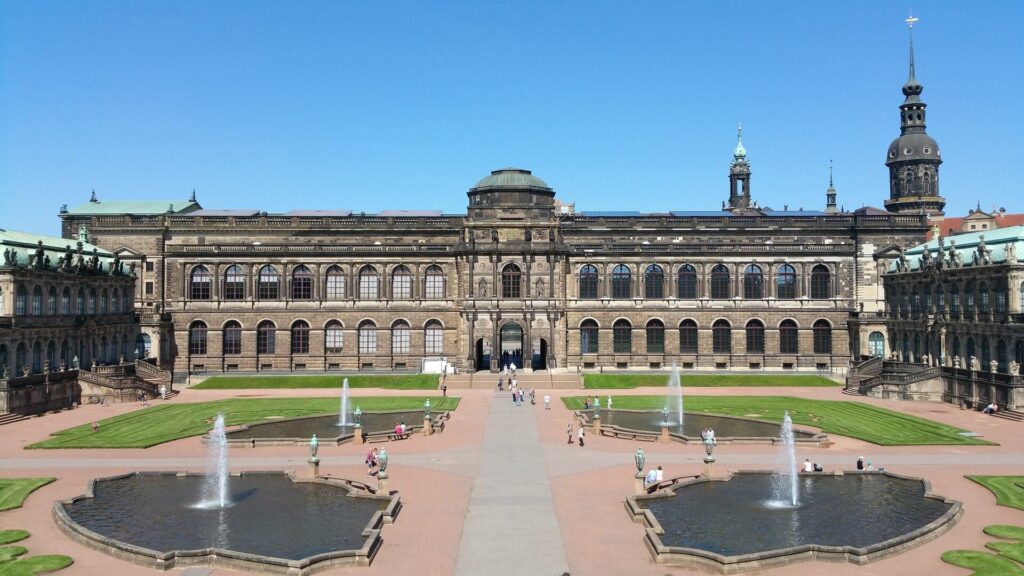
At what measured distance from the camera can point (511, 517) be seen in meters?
33.2

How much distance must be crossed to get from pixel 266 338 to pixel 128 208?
2990 centimetres

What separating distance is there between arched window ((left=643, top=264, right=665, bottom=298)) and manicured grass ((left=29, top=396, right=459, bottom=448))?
32022mm

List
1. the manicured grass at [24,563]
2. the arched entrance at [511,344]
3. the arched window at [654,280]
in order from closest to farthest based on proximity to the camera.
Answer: the manicured grass at [24,563]
the arched window at [654,280]
the arched entrance at [511,344]

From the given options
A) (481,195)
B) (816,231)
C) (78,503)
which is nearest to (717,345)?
(816,231)

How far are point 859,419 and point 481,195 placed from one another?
49.6 metres

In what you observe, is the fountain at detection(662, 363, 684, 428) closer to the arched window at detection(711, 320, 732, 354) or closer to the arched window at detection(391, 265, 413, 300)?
the arched window at detection(711, 320, 732, 354)

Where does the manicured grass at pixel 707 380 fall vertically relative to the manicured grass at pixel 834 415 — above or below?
above

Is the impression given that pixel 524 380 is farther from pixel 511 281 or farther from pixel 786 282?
pixel 786 282

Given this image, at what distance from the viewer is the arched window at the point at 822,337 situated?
9325 cm

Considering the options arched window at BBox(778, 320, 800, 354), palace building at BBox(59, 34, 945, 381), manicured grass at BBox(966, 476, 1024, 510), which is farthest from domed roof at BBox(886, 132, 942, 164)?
manicured grass at BBox(966, 476, 1024, 510)

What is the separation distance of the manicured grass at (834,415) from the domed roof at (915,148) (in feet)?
249

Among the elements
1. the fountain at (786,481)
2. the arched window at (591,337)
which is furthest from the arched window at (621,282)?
the fountain at (786,481)

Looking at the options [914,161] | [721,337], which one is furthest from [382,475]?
[914,161]

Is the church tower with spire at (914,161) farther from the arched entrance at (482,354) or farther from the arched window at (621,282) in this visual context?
the arched entrance at (482,354)
